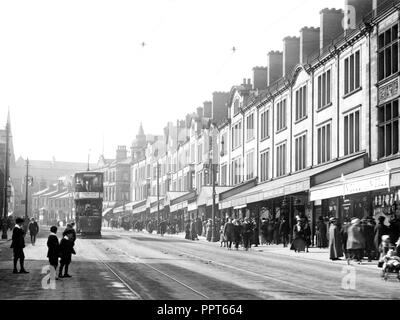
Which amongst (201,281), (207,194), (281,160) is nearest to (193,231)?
(207,194)

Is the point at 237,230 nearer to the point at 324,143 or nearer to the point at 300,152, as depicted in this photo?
the point at 324,143

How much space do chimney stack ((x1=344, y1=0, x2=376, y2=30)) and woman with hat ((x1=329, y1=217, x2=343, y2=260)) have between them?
11.7 m

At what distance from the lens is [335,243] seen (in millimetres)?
27297

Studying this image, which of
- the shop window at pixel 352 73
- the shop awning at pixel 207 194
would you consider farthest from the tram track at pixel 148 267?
the shop awning at pixel 207 194

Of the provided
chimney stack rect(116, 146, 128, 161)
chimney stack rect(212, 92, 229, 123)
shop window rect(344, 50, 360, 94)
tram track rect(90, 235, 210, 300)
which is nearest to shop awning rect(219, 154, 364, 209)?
→ shop window rect(344, 50, 360, 94)

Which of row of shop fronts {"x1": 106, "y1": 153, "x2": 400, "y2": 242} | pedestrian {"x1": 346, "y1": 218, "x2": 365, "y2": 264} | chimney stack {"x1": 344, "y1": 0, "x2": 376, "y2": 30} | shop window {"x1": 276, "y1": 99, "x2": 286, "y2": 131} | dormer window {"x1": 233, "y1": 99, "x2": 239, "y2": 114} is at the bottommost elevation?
pedestrian {"x1": 346, "y1": 218, "x2": 365, "y2": 264}

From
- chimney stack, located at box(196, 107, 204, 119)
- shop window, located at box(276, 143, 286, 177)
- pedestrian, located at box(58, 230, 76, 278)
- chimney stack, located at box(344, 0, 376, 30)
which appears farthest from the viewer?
chimney stack, located at box(196, 107, 204, 119)

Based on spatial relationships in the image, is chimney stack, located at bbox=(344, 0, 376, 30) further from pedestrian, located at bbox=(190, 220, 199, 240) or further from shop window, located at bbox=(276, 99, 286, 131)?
pedestrian, located at bbox=(190, 220, 199, 240)

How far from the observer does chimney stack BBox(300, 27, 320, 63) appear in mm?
42656

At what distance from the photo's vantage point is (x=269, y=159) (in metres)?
49.1
